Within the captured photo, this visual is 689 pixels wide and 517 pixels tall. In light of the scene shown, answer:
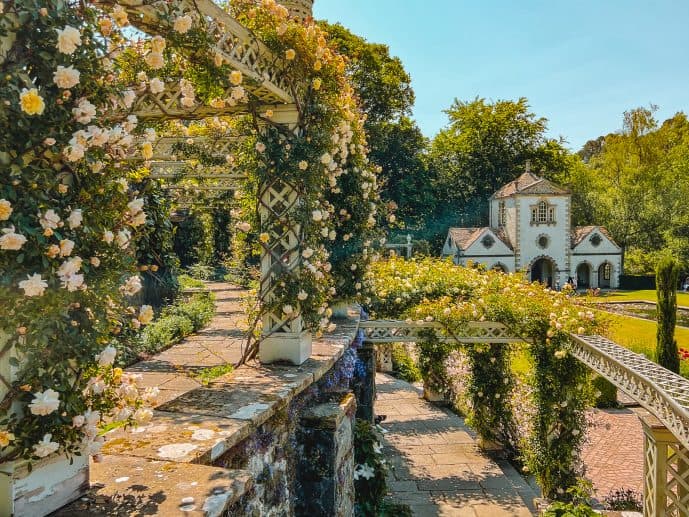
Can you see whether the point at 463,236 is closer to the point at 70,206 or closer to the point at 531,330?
the point at 531,330

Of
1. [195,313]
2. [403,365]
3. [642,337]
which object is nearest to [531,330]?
[195,313]

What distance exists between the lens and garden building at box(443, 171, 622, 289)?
31031 millimetres

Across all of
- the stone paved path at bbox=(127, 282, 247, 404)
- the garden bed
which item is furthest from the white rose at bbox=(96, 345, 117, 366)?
the garden bed

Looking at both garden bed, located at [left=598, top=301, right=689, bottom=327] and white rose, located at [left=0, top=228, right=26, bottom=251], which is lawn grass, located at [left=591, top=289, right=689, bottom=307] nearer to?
garden bed, located at [left=598, top=301, right=689, bottom=327]

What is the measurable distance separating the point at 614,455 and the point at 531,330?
5.10m

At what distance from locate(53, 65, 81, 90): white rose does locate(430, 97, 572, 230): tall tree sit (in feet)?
115

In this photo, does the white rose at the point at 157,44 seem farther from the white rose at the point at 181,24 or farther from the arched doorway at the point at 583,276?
the arched doorway at the point at 583,276

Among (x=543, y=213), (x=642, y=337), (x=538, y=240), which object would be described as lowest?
(x=642, y=337)

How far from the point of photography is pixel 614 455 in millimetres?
9961

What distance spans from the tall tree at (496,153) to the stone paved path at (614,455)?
972 inches

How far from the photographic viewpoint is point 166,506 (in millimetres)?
1808

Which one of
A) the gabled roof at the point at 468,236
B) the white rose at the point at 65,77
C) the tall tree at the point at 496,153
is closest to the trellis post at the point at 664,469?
the white rose at the point at 65,77

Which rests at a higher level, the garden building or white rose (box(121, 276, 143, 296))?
the garden building

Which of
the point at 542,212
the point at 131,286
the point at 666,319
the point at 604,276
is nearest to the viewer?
the point at 131,286
